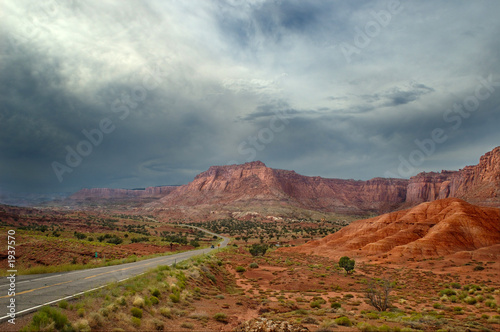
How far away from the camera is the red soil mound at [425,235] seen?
46.3 meters

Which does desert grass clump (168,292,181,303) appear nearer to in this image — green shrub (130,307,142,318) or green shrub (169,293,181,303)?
green shrub (169,293,181,303)

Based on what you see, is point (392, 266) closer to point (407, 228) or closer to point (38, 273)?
point (407, 228)

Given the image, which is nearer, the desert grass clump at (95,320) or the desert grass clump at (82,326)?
the desert grass clump at (82,326)

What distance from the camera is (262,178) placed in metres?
198

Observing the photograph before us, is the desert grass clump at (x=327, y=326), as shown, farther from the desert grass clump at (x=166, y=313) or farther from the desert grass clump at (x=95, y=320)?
the desert grass clump at (x=95, y=320)

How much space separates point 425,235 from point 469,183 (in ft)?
365

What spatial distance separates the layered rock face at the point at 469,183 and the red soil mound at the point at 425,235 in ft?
149

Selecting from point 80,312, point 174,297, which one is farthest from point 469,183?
point 80,312

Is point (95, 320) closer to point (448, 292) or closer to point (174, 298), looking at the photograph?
point (174, 298)

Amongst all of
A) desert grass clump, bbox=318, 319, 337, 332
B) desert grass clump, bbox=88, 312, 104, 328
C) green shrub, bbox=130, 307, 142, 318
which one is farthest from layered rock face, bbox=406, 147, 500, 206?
desert grass clump, bbox=88, 312, 104, 328

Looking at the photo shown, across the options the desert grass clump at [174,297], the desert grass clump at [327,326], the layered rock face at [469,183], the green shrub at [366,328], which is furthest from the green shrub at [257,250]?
the layered rock face at [469,183]

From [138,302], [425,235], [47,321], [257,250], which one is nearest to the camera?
[47,321]

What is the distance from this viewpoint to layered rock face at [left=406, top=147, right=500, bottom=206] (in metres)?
98.4

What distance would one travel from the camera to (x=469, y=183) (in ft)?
440
